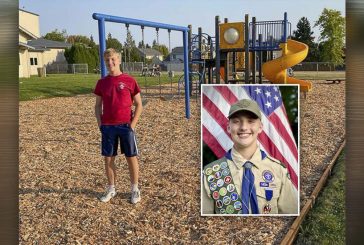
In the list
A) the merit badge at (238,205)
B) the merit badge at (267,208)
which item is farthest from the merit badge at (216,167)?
the merit badge at (267,208)

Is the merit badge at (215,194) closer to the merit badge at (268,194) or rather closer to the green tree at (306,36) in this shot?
the merit badge at (268,194)

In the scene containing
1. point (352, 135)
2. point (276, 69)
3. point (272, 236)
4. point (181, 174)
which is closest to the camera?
point (352, 135)

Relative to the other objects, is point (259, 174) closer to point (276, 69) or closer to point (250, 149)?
point (250, 149)

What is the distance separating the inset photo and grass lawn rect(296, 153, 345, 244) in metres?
1.00

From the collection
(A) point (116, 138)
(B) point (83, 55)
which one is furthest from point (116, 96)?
(B) point (83, 55)

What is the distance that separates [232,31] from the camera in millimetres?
13914

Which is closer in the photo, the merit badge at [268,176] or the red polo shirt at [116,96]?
the merit badge at [268,176]

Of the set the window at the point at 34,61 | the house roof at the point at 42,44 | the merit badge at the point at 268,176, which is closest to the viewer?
the merit badge at the point at 268,176

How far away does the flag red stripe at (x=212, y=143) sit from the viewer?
2.09m

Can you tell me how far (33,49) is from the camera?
37688mm

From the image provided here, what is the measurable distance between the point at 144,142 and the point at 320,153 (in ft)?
8.94

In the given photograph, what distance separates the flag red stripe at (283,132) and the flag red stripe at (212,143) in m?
0.28

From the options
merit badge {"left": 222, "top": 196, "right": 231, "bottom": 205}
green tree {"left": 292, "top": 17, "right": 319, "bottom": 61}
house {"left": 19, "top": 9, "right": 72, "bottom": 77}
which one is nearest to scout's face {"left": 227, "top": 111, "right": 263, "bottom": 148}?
merit badge {"left": 222, "top": 196, "right": 231, "bottom": 205}

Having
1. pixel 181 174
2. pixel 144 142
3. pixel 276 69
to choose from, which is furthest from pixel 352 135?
pixel 276 69
